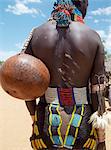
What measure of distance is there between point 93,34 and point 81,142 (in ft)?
2.76

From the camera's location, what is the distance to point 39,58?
10.3 ft

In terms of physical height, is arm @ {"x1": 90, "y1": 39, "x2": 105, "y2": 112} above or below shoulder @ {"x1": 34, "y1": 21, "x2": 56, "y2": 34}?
below

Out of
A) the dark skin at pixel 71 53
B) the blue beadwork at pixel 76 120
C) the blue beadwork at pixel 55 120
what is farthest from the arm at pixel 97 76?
the blue beadwork at pixel 55 120

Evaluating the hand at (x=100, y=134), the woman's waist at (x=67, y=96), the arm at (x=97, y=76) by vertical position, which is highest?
the arm at (x=97, y=76)

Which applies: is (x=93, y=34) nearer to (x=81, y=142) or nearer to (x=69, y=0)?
(x=69, y=0)

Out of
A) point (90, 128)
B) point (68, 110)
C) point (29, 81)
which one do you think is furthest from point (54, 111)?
point (29, 81)

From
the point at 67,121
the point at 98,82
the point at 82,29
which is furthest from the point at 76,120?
the point at 82,29

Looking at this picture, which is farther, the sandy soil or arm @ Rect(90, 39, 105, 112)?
the sandy soil

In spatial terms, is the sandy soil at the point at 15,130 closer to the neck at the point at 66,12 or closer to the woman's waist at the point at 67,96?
the woman's waist at the point at 67,96

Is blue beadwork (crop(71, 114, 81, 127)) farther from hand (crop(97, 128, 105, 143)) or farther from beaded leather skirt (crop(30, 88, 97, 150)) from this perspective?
hand (crop(97, 128, 105, 143))

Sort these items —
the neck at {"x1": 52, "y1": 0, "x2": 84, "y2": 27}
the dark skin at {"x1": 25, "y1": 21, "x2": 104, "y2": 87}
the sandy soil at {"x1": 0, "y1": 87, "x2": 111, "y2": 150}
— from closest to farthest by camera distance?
the dark skin at {"x1": 25, "y1": 21, "x2": 104, "y2": 87} → the neck at {"x1": 52, "y1": 0, "x2": 84, "y2": 27} → the sandy soil at {"x1": 0, "y1": 87, "x2": 111, "y2": 150}

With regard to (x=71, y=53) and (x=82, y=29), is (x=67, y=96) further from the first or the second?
(x=82, y=29)

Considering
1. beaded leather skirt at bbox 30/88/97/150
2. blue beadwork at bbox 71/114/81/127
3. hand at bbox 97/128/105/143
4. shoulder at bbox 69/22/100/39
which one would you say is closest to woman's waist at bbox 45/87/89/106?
beaded leather skirt at bbox 30/88/97/150

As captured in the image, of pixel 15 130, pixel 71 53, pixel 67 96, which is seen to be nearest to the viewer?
pixel 71 53
